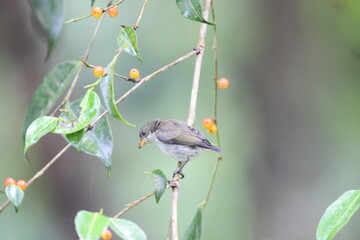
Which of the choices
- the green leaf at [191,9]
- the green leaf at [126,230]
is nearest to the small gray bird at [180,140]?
the green leaf at [191,9]

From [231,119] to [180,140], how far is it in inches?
57.4

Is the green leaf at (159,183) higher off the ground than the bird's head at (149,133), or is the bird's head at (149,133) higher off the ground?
the green leaf at (159,183)

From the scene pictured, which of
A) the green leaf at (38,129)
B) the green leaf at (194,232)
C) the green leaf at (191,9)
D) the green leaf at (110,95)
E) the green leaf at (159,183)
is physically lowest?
the green leaf at (194,232)

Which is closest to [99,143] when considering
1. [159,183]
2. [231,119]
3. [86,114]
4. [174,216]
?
[159,183]

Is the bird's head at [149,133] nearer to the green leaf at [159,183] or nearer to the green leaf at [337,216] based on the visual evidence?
the green leaf at [159,183]

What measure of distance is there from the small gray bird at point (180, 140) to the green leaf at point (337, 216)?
1.07 meters

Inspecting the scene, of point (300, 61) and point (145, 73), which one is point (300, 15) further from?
point (145, 73)

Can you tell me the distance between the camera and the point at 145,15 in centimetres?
405

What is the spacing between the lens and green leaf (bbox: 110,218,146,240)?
1318 millimetres

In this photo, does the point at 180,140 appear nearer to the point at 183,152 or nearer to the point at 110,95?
the point at 183,152

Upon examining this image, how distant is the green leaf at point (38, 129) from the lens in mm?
1525

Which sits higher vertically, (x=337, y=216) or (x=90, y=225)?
(x=90, y=225)

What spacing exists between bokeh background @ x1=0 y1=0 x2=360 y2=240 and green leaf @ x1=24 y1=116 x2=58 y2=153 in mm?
2234

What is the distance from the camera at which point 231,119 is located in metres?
4.22
